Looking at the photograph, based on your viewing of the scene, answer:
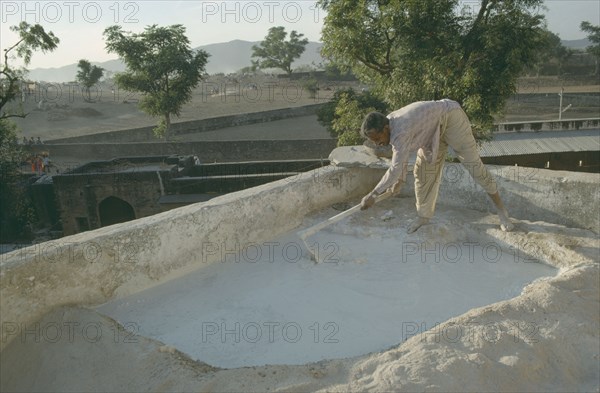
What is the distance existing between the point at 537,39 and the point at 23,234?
644 inches

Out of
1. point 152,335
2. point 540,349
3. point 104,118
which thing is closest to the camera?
point 540,349

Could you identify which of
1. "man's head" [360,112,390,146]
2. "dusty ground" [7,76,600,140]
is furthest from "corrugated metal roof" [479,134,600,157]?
"dusty ground" [7,76,600,140]

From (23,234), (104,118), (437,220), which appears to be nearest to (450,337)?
(437,220)

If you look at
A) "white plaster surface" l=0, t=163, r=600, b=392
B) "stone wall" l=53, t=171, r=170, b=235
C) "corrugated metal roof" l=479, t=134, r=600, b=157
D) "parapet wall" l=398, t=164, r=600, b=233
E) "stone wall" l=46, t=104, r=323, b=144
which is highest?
"stone wall" l=46, t=104, r=323, b=144

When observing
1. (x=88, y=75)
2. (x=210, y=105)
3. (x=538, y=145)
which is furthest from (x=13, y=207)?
(x=88, y=75)

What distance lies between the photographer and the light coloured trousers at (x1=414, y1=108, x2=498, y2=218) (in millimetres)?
4035

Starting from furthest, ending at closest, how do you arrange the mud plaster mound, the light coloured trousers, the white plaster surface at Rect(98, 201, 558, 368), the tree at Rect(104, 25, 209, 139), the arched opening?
the tree at Rect(104, 25, 209, 139)
the arched opening
the light coloured trousers
the white plaster surface at Rect(98, 201, 558, 368)
the mud plaster mound

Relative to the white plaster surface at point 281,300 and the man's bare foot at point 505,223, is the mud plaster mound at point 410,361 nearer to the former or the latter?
the white plaster surface at point 281,300

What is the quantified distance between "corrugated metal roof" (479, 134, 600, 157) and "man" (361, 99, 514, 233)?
37.5 ft

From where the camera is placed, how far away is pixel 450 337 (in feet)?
A: 7.89

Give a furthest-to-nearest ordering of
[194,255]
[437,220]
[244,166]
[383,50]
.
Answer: [244,166], [383,50], [437,220], [194,255]

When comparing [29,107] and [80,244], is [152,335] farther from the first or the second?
[29,107]

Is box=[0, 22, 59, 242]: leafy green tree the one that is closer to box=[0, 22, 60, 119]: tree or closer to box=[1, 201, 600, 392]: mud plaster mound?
box=[0, 22, 60, 119]: tree

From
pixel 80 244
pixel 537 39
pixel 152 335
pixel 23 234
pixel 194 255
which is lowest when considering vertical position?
pixel 23 234
